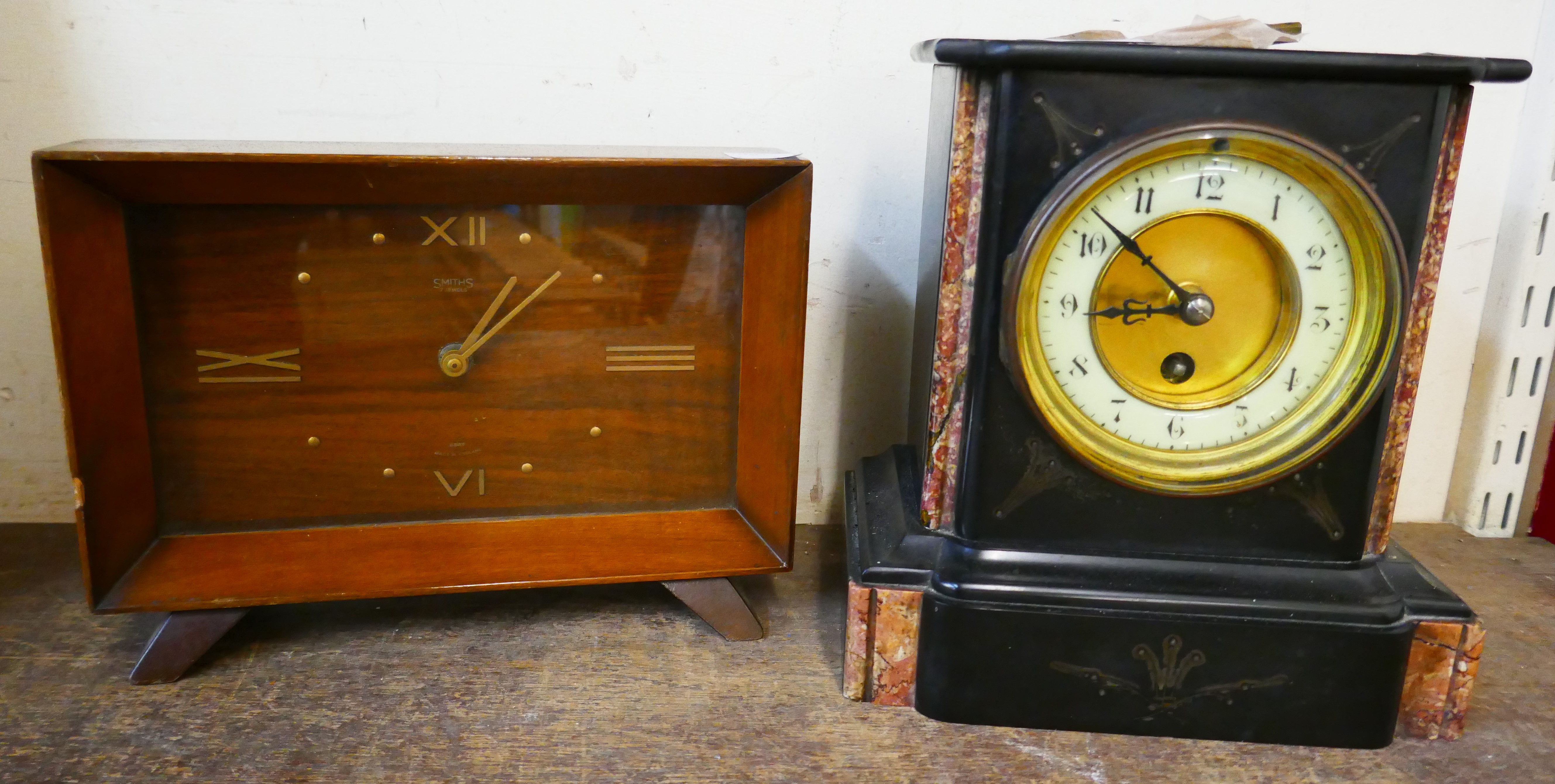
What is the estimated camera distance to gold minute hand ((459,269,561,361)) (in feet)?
3.66

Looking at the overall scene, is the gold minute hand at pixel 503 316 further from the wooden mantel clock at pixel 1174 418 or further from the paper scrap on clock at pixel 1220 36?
the paper scrap on clock at pixel 1220 36

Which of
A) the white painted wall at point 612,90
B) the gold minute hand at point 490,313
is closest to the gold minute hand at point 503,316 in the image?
the gold minute hand at point 490,313

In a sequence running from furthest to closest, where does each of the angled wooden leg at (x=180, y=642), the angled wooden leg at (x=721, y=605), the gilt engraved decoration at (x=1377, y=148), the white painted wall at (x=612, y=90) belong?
the white painted wall at (x=612, y=90) → the angled wooden leg at (x=721, y=605) → the angled wooden leg at (x=180, y=642) → the gilt engraved decoration at (x=1377, y=148)

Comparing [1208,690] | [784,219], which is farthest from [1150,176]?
[1208,690]

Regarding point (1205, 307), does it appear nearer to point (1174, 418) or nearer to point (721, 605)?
point (1174, 418)

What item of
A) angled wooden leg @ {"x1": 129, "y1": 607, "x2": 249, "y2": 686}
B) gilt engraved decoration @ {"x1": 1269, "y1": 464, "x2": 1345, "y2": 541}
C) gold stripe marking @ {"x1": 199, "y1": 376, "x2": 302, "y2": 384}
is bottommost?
angled wooden leg @ {"x1": 129, "y1": 607, "x2": 249, "y2": 686}

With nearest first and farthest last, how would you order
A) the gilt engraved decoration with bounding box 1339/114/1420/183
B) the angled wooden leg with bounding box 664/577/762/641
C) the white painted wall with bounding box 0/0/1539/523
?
the gilt engraved decoration with bounding box 1339/114/1420/183, the angled wooden leg with bounding box 664/577/762/641, the white painted wall with bounding box 0/0/1539/523

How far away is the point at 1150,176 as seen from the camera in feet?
3.13

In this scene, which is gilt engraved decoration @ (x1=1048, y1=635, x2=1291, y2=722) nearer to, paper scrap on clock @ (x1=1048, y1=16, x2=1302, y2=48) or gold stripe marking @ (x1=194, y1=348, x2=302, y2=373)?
paper scrap on clock @ (x1=1048, y1=16, x2=1302, y2=48)

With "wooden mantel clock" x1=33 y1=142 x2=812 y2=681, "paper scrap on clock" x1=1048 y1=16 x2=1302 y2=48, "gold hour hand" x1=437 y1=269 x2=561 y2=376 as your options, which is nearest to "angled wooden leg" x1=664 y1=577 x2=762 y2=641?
"wooden mantel clock" x1=33 y1=142 x2=812 y2=681

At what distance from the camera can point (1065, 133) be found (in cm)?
93

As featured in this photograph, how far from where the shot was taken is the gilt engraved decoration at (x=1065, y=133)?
3.05 ft

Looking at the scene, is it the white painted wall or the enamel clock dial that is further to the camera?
the white painted wall

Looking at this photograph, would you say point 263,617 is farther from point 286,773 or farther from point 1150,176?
point 1150,176
